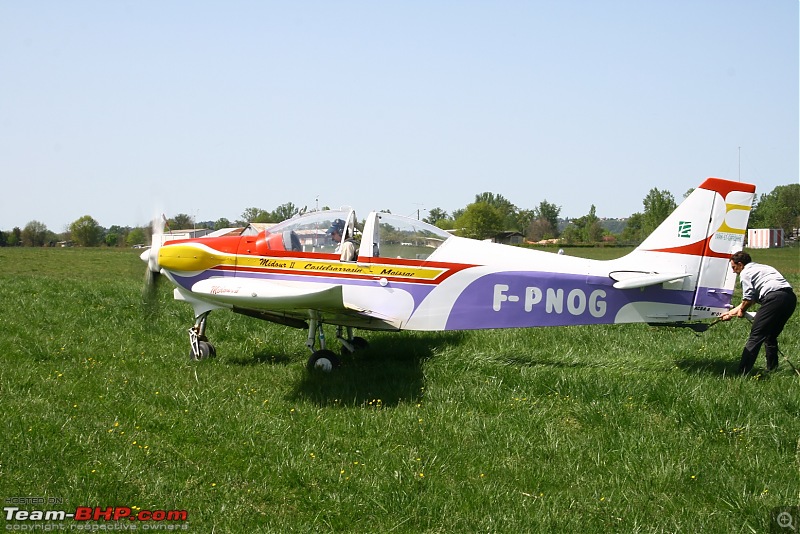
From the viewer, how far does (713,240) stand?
300 inches

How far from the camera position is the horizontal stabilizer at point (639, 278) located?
7504 millimetres

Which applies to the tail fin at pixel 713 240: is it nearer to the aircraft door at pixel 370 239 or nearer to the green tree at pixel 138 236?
the aircraft door at pixel 370 239

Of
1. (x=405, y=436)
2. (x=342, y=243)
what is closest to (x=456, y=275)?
(x=342, y=243)

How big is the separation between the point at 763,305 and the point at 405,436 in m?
4.59

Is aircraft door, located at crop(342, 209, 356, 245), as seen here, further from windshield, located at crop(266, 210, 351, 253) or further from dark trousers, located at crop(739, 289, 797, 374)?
dark trousers, located at crop(739, 289, 797, 374)

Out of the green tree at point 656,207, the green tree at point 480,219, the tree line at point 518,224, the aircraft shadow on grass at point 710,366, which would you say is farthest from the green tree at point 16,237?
the aircraft shadow on grass at point 710,366

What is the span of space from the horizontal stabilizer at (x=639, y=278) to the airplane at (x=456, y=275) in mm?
14

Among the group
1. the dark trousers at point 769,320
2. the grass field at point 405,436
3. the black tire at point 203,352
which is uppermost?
the dark trousers at point 769,320

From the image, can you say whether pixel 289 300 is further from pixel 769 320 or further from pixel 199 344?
pixel 769 320

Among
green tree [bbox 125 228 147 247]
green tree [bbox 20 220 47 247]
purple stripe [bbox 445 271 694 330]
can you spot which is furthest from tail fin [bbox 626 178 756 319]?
green tree [bbox 20 220 47 247]

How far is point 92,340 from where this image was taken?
8883mm

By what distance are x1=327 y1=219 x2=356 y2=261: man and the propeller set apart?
7.83 feet

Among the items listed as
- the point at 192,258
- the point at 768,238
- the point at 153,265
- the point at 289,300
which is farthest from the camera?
the point at 768,238

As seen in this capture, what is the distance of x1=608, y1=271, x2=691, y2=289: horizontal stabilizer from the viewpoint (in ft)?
24.6
